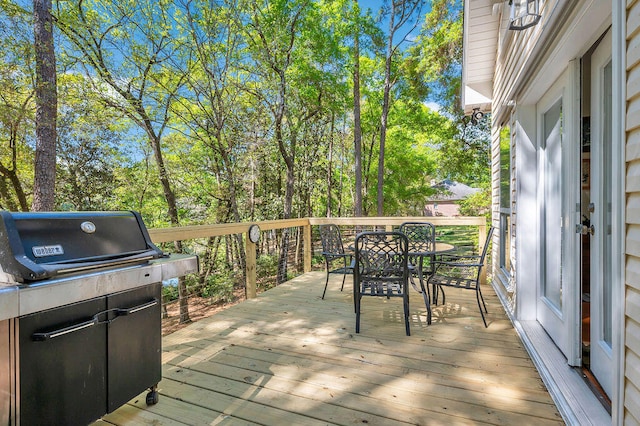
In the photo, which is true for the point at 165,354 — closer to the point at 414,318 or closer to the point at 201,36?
the point at 414,318

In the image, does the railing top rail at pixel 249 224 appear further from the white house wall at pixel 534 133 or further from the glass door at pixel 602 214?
the glass door at pixel 602 214

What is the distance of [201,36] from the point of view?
7.32 m

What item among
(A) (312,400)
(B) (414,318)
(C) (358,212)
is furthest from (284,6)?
(A) (312,400)

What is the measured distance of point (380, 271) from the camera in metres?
2.89

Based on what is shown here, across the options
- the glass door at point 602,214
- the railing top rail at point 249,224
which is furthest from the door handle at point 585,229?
the railing top rail at point 249,224

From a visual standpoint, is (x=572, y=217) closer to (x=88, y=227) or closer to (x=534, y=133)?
(x=534, y=133)

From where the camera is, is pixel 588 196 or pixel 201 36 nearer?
pixel 588 196

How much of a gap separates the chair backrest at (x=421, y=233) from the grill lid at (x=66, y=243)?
3.07 metres

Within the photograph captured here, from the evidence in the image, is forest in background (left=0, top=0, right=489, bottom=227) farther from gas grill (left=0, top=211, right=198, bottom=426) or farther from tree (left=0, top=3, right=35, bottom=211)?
gas grill (left=0, top=211, right=198, bottom=426)

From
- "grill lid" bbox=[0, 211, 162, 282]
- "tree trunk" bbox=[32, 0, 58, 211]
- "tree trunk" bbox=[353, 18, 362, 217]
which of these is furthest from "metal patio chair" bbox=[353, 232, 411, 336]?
"tree trunk" bbox=[353, 18, 362, 217]

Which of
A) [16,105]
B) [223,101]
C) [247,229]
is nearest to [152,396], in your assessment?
[247,229]

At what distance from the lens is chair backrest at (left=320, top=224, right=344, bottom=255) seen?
12.8 feet

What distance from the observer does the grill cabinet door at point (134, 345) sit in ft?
4.99

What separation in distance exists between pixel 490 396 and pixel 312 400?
3.37 feet
